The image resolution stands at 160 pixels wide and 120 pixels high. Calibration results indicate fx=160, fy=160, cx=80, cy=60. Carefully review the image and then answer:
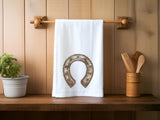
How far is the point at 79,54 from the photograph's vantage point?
782 mm

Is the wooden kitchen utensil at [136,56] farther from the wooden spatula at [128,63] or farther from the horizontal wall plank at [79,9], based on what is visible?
the horizontal wall plank at [79,9]

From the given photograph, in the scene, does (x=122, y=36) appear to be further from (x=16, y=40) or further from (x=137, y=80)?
(x=16, y=40)

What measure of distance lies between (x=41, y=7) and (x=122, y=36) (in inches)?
17.9

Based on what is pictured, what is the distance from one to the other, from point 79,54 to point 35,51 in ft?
0.79

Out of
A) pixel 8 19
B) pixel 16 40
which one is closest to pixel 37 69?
pixel 16 40

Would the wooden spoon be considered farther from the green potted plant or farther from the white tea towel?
the green potted plant

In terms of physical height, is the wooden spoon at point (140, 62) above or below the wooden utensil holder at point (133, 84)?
above

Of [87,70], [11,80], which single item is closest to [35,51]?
[11,80]

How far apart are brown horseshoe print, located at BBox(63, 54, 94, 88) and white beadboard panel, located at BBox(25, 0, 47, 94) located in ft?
0.45

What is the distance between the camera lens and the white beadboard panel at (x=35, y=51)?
84cm

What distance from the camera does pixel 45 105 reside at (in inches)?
25.7

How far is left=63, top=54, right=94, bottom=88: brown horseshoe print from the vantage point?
0.78 metres

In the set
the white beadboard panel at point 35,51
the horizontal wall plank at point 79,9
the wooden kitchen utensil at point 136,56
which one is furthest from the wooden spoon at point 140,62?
the white beadboard panel at point 35,51

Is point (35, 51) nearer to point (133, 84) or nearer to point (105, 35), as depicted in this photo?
point (105, 35)
